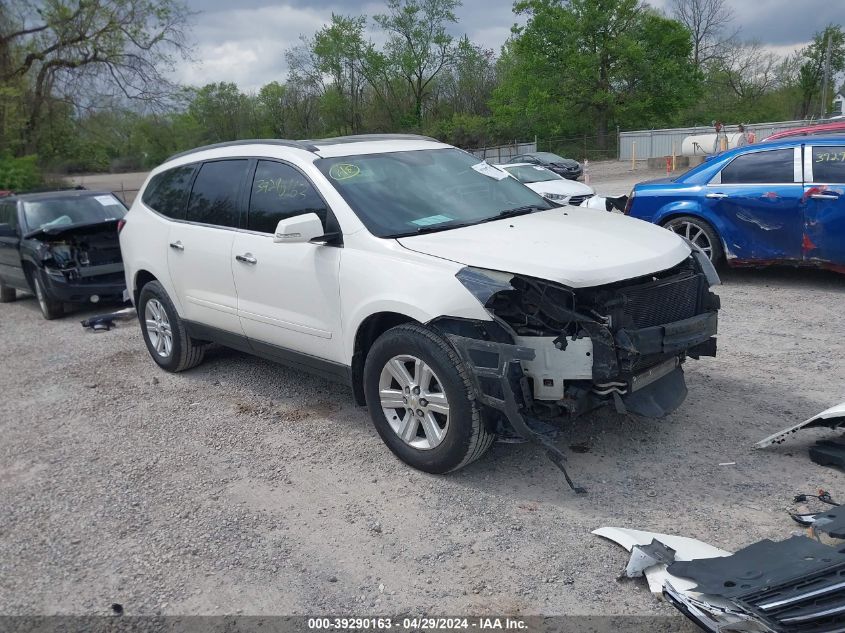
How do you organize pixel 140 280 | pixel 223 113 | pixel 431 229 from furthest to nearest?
pixel 223 113, pixel 140 280, pixel 431 229

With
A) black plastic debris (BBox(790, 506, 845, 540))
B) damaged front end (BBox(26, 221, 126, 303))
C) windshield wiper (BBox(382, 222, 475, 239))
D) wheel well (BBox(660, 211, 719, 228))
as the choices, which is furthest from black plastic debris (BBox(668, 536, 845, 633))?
damaged front end (BBox(26, 221, 126, 303))

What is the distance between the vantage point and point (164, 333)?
6555 millimetres

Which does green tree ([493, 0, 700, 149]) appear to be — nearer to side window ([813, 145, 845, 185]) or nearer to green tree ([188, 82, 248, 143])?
green tree ([188, 82, 248, 143])

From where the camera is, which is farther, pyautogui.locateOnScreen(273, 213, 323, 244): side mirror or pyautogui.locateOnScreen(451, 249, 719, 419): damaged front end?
pyautogui.locateOnScreen(273, 213, 323, 244): side mirror

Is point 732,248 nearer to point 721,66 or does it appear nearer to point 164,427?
point 164,427

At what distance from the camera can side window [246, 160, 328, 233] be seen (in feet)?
15.9

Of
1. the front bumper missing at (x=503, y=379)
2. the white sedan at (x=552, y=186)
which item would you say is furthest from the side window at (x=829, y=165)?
the white sedan at (x=552, y=186)

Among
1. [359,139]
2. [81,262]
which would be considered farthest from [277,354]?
[81,262]

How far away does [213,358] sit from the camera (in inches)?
Answer: 271

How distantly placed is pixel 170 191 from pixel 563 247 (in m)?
3.78

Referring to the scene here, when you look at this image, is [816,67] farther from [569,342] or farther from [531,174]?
[569,342]

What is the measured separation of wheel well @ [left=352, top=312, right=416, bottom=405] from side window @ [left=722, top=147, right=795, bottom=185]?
5.55m

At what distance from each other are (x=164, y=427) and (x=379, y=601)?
2.80 m

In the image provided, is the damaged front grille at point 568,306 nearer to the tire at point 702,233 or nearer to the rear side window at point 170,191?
the rear side window at point 170,191
